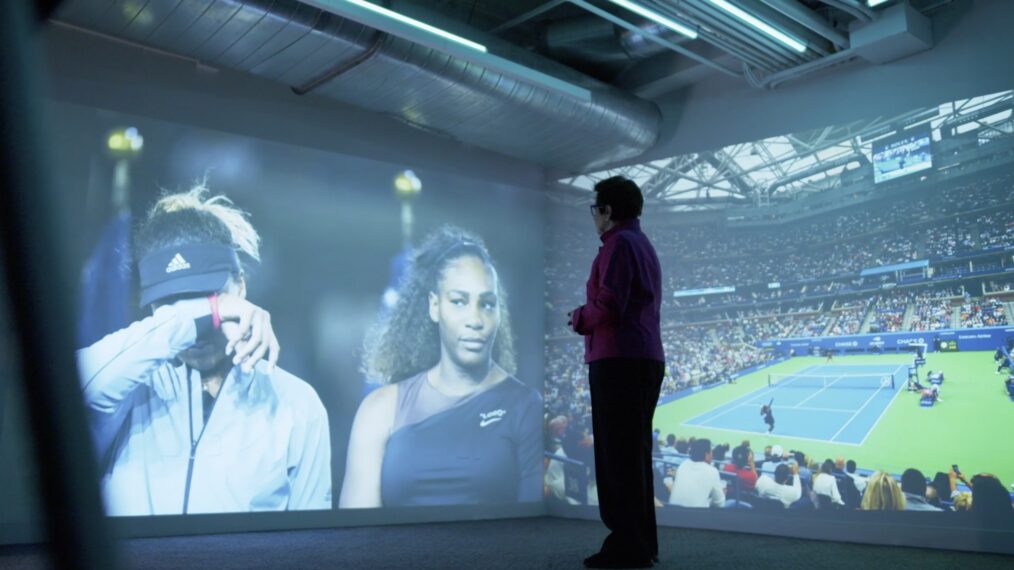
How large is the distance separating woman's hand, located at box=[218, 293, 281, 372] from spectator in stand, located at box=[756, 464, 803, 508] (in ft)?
8.65

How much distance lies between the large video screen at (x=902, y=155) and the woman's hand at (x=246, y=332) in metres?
3.18

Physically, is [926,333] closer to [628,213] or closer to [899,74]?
[899,74]

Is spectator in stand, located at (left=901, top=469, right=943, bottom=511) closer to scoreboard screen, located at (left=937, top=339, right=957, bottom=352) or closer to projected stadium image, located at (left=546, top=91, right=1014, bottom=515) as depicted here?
projected stadium image, located at (left=546, top=91, right=1014, bottom=515)

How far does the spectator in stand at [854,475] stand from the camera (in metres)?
3.98

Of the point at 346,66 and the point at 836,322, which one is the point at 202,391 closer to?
the point at 346,66

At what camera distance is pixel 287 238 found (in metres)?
4.49

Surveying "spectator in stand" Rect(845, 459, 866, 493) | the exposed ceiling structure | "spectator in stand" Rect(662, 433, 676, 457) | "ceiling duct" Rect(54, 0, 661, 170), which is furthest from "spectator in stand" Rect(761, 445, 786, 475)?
"ceiling duct" Rect(54, 0, 661, 170)

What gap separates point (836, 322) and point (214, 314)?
3130mm

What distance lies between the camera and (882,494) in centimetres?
390

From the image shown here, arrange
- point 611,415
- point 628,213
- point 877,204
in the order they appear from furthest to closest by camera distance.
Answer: point 877,204 < point 628,213 < point 611,415

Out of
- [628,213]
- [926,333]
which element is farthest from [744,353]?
[628,213]

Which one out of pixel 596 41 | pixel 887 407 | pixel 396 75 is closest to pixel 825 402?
pixel 887 407

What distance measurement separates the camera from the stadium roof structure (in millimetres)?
3854

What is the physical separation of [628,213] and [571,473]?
10.0 feet
